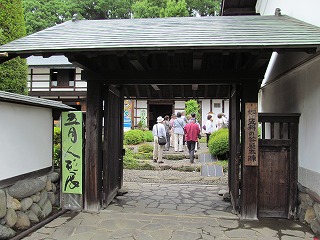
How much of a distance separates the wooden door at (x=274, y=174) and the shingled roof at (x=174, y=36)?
7.06 feet

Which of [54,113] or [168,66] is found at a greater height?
[168,66]

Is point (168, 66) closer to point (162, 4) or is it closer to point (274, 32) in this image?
point (274, 32)

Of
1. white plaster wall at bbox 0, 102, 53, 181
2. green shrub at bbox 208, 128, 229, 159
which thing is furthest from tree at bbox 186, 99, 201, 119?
white plaster wall at bbox 0, 102, 53, 181

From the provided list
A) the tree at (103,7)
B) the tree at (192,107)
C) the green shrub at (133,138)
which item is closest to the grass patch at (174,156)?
the green shrub at (133,138)

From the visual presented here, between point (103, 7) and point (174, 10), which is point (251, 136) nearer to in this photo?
point (174, 10)

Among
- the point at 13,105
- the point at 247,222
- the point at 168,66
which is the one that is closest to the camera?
the point at 13,105

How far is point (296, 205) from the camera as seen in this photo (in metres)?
5.71

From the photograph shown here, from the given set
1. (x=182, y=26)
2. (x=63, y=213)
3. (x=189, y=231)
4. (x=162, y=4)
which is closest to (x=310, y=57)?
(x=182, y=26)

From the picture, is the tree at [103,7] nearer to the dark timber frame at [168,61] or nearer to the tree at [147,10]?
the tree at [147,10]

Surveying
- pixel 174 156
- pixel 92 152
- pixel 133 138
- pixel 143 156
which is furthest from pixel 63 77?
pixel 92 152

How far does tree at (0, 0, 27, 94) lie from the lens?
27.0 ft

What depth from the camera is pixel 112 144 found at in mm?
7004

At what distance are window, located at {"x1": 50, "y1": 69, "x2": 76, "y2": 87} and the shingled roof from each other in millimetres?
19752

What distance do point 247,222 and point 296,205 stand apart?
3.58 ft
